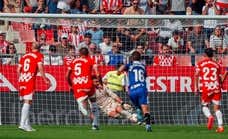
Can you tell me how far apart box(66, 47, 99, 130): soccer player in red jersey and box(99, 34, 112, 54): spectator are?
1.94 m

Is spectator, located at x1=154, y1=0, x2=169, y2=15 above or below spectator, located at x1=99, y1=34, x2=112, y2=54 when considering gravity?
above

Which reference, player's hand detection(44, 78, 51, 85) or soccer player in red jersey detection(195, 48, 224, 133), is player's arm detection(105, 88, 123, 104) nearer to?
player's hand detection(44, 78, 51, 85)

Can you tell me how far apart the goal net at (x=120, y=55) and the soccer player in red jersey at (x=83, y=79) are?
1708 millimetres

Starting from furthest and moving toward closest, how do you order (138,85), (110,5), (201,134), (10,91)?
(110,5), (10,91), (138,85), (201,134)

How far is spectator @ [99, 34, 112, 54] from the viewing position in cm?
2322

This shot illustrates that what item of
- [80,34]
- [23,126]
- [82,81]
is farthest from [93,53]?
[23,126]

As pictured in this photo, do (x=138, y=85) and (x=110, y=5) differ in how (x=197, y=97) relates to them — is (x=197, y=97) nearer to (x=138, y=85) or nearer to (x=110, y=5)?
(x=138, y=85)

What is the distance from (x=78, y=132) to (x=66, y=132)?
27 cm

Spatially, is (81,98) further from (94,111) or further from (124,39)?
(124,39)

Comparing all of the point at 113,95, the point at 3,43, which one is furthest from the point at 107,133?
the point at 3,43

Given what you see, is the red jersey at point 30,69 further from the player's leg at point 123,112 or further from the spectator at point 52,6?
the spectator at point 52,6

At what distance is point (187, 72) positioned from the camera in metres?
23.1

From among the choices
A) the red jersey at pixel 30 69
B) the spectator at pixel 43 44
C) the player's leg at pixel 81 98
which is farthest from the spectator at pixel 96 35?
the red jersey at pixel 30 69

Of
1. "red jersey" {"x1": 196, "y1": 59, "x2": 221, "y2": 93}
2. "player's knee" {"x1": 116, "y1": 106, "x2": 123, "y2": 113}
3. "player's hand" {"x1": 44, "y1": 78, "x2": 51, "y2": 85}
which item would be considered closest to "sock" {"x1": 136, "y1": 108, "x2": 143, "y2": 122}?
"player's knee" {"x1": 116, "y1": 106, "x2": 123, "y2": 113}
